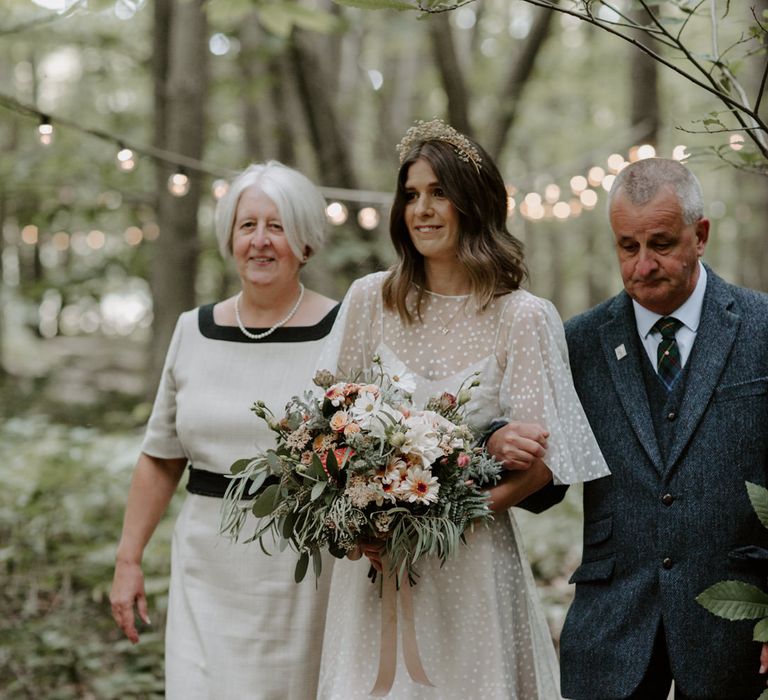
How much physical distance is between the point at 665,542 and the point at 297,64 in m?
5.43

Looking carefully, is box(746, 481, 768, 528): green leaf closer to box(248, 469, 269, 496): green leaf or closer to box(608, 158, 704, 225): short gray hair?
box(608, 158, 704, 225): short gray hair

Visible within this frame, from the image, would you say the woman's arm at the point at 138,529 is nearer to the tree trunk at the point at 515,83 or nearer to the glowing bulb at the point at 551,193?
the glowing bulb at the point at 551,193

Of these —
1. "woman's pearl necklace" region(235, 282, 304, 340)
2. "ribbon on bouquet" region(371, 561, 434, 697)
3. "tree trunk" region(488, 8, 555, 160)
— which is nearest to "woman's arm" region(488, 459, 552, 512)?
"ribbon on bouquet" region(371, 561, 434, 697)

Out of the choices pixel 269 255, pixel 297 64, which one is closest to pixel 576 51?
pixel 297 64

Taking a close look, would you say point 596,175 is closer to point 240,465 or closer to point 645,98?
point 645,98

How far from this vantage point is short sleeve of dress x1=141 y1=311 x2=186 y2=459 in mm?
3592

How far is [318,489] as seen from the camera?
2.54 meters

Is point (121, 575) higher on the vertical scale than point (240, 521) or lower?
lower

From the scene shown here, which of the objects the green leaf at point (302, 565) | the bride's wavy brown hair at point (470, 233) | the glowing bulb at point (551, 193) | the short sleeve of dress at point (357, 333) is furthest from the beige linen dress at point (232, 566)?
the glowing bulb at point (551, 193)

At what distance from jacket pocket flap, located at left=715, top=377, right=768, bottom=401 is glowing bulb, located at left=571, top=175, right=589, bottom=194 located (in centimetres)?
468

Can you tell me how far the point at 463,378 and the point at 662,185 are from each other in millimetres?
799

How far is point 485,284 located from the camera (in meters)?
3.04

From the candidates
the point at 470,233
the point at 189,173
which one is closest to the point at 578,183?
the point at 189,173

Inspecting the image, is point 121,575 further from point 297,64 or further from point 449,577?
point 297,64
